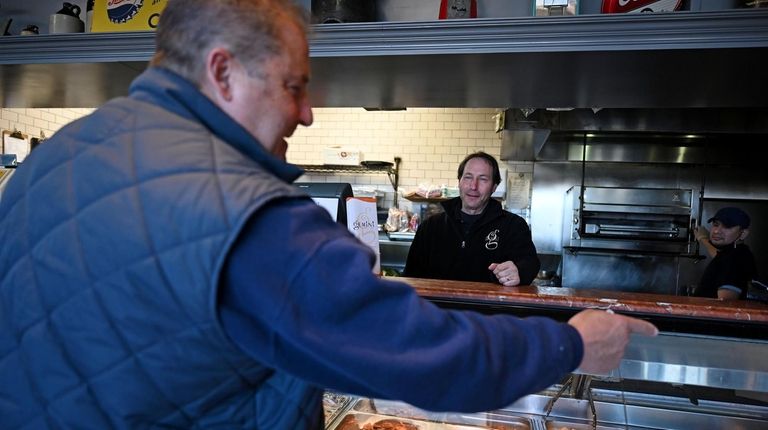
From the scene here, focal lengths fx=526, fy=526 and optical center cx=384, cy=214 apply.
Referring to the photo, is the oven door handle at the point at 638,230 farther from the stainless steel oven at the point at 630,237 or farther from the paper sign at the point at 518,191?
the paper sign at the point at 518,191

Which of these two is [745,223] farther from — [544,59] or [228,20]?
[228,20]

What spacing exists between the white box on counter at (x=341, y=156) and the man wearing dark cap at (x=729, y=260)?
3.82 m

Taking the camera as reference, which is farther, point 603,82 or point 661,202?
point 661,202

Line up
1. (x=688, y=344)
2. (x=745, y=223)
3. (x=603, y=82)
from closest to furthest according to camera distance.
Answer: (x=688, y=344) < (x=603, y=82) < (x=745, y=223)

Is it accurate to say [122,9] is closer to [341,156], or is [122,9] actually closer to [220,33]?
[220,33]

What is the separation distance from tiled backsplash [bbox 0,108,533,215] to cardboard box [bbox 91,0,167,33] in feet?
13.1

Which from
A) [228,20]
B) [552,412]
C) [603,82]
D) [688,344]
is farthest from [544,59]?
[228,20]

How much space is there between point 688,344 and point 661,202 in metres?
4.04

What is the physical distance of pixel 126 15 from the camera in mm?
2725

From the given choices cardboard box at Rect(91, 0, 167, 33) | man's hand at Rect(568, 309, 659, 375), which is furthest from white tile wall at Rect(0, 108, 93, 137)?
man's hand at Rect(568, 309, 659, 375)

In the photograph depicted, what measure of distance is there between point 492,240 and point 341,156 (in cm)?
354

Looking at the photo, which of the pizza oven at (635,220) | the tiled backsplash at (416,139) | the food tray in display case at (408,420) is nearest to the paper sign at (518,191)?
the tiled backsplash at (416,139)

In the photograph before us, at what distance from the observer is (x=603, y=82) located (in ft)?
8.63

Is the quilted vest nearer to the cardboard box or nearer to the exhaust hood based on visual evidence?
the cardboard box
